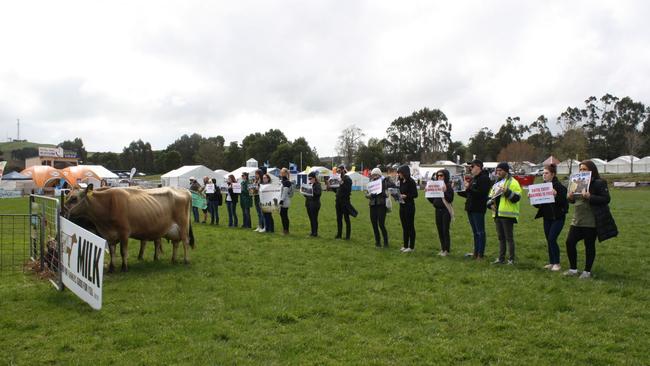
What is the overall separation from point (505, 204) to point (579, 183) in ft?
5.00

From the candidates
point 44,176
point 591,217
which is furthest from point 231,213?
point 44,176

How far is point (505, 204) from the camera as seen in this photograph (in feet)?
30.5

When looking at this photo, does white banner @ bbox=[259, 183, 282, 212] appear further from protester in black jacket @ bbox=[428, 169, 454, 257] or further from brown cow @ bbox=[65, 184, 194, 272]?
protester in black jacket @ bbox=[428, 169, 454, 257]

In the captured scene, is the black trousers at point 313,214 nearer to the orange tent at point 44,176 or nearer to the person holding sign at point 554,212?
the person holding sign at point 554,212

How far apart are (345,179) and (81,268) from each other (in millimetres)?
8696

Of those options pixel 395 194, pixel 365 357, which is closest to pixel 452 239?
pixel 395 194

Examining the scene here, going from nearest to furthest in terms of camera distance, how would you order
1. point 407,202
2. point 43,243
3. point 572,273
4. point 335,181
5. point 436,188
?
point 43,243, point 572,273, point 436,188, point 407,202, point 335,181

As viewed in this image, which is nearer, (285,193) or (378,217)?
(378,217)

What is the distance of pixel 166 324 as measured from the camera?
19.2ft

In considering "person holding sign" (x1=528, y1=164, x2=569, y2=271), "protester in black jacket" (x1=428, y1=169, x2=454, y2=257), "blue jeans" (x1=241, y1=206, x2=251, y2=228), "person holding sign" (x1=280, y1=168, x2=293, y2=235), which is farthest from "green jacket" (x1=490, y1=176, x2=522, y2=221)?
"blue jeans" (x1=241, y1=206, x2=251, y2=228)

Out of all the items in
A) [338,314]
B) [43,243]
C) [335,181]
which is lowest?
[338,314]

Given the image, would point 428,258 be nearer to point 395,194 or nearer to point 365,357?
point 395,194

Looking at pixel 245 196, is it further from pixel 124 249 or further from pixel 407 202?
pixel 124 249

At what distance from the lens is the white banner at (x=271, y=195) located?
14.9m
